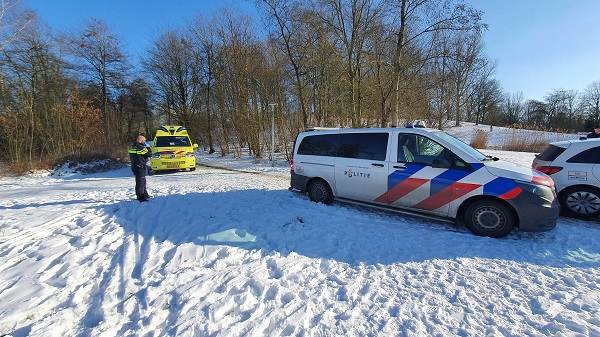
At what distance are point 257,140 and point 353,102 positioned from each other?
26.4 ft

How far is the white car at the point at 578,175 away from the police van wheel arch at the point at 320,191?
15.7ft

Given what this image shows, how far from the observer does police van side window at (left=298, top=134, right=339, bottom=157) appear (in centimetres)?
592

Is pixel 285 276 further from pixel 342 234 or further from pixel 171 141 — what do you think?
pixel 171 141


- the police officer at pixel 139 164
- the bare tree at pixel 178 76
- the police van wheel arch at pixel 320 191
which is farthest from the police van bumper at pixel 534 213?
the bare tree at pixel 178 76

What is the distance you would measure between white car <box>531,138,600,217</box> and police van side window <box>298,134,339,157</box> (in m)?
4.71

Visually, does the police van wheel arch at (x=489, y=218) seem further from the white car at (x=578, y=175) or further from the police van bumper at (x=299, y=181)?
the police van bumper at (x=299, y=181)

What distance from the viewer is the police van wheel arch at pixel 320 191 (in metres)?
5.99

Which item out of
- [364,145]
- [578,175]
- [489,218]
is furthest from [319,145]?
[578,175]

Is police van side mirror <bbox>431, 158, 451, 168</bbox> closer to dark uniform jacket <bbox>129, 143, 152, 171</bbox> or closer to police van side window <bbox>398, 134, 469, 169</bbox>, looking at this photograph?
police van side window <bbox>398, 134, 469, 169</bbox>

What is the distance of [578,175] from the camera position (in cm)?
521

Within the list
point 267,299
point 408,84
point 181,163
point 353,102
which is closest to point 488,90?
point 408,84

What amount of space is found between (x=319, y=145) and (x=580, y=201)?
18.1ft

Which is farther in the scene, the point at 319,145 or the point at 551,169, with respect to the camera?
the point at 319,145

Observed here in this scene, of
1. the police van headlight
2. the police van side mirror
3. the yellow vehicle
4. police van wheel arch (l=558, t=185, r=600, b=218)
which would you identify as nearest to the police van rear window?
police van wheel arch (l=558, t=185, r=600, b=218)
